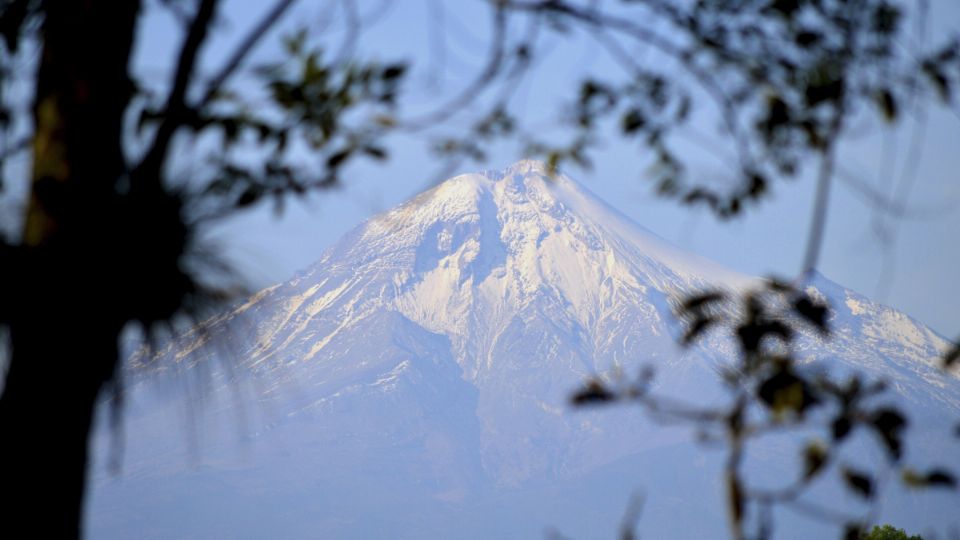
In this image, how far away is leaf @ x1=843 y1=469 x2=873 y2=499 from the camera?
1773 millimetres

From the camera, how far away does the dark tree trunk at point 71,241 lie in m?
1.87

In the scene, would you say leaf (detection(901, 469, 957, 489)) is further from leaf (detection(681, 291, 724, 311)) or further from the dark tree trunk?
the dark tree trunk

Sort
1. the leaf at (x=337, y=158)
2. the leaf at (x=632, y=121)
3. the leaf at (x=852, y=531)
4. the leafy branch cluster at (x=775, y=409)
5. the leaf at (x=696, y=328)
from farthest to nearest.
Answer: the leaf at (x=632, y=121) → the leaf at (x=337, y=158) → the leaf at (x=852, y=531) → the leaf at (x=696, y=328) → the leafy branch cluster at (x=775, y=409)

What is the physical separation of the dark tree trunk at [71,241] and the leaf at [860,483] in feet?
4.13

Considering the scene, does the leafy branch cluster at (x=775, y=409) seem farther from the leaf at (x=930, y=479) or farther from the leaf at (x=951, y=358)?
the leaf at (x=951, y=358)

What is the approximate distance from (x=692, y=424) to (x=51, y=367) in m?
1.07

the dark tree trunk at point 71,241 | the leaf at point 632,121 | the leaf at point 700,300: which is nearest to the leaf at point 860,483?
the leaf at point 700,300

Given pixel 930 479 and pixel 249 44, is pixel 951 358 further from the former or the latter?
pixel 249 44

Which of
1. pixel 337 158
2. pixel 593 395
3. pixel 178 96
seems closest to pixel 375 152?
pixel 337 158

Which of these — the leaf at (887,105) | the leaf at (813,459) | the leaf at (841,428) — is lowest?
the leaf at (813,459)

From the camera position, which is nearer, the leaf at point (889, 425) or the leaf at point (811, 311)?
the leaf at point (889, 425)

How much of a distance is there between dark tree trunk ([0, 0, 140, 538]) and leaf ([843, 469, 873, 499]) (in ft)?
4.13

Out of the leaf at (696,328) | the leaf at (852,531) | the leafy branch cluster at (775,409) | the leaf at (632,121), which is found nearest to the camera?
the leafy branch cluster at (775,409)

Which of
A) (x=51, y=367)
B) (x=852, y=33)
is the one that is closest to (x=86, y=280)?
(x=51, y=367)
